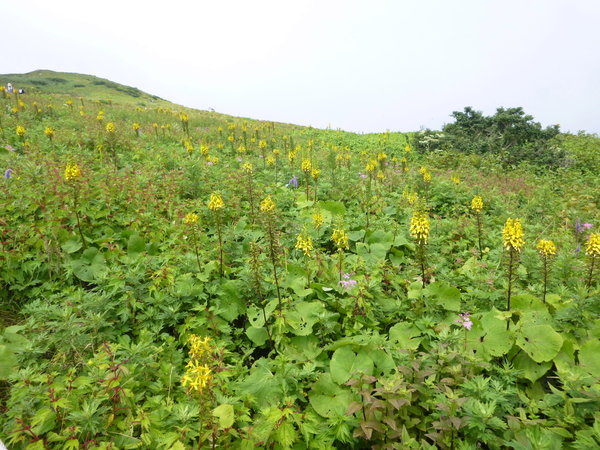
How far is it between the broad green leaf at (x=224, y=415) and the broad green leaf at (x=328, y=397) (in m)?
0.85

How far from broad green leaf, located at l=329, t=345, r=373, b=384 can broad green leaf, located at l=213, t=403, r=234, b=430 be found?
1022 millimetres

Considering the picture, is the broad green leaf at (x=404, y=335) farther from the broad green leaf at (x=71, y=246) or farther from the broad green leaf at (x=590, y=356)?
the broad green leaf at (x=71, y=246)

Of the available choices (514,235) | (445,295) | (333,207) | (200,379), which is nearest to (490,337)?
(445,295)

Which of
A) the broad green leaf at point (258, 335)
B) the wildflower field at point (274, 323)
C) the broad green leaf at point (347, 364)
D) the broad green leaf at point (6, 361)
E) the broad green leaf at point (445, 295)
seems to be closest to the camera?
the wildflower field at point (274, 323)

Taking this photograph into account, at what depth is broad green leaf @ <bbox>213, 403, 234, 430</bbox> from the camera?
1827 mm

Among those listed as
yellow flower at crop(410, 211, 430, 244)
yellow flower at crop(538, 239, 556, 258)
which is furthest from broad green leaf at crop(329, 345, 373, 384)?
yellow flower at crop(538, 239, 556, 258)

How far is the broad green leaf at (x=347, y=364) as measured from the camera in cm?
258

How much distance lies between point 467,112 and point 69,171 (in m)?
17.6

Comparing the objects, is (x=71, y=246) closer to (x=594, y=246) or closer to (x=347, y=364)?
(x=347, y=364)

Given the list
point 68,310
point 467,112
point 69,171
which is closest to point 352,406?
point 68,310

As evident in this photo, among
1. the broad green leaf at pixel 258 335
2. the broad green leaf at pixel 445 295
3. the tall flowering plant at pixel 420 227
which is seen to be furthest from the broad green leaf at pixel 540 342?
the broad green leaf at pixel 258 335

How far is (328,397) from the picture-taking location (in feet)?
8.29

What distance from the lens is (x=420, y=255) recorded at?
3609mm

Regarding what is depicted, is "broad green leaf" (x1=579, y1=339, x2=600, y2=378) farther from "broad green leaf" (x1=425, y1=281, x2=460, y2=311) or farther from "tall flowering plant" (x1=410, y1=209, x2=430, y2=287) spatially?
"tall flowering plant" (x1=410, y1=209, x2=430, y2=287)
